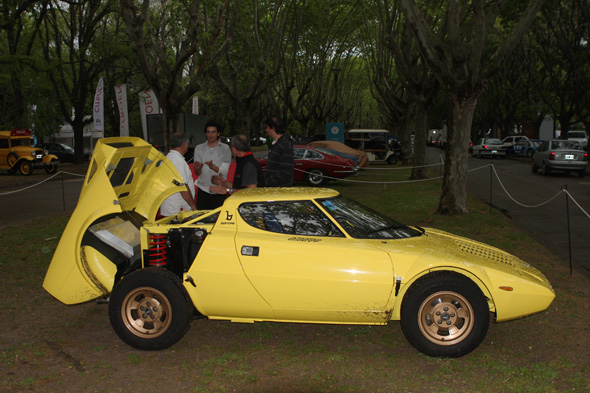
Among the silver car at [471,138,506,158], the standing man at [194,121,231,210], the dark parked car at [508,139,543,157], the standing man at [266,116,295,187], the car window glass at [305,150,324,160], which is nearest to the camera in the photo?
the standing man at [266,116,295,187]

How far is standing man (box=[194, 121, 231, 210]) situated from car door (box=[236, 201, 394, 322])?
2.60 meters

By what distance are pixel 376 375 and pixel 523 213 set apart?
976cm

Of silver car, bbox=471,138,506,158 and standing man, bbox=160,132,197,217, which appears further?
silver car, bbox=471,138,506,158

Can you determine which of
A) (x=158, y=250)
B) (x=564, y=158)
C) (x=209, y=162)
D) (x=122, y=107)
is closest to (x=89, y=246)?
(x=158, y=250)

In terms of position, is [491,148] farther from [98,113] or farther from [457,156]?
[457,156]

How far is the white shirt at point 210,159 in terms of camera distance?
23.9 feet

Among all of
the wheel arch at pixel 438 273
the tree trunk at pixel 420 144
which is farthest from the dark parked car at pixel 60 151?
the wheel arch at pixel 438 273

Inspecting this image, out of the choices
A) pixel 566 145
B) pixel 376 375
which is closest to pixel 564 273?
pixel 376 375

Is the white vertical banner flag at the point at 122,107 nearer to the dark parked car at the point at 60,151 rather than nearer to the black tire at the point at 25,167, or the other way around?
the black tire at the point at 25,167

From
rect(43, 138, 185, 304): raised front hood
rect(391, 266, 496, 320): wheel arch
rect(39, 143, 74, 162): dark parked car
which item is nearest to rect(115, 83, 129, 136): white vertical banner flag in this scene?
rect(39, 143, 74, 162): dark parked car

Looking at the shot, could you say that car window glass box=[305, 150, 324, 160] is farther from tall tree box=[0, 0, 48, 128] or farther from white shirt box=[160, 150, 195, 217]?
white shirt box=[160, 150, 195, 217]

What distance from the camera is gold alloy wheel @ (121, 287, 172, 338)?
4789 millimetres

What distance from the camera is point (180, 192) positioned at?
623cm

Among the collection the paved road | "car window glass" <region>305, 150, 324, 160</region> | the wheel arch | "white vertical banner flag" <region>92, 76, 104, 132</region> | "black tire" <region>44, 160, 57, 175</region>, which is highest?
"white vertical banner flag" <region>92, 76, 104, 132</region>
